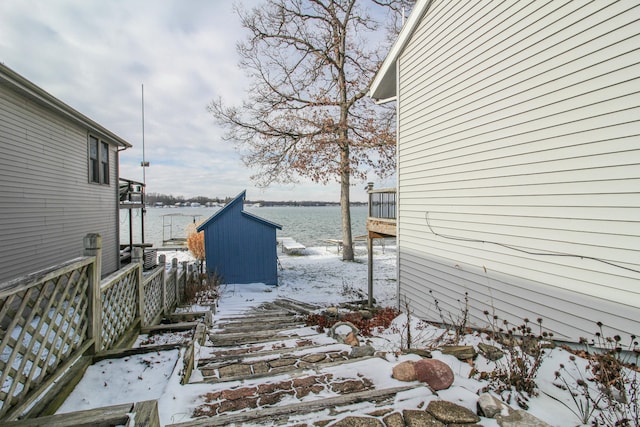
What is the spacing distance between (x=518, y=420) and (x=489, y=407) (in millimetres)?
185

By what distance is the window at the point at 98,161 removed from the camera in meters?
11.0

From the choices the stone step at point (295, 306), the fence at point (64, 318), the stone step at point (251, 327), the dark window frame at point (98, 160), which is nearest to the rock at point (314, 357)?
the stone step at point (251, 327)

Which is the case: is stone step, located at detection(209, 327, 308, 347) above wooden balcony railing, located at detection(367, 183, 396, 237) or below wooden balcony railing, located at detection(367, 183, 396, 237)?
below

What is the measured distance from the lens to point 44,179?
834 centimetres

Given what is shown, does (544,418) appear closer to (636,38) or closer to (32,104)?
(636,38)

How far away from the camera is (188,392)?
2.70 m

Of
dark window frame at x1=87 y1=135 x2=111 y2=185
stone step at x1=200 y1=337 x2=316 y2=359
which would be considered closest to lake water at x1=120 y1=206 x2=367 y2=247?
dark window frame at x1=87 y1=135 x2=111 y2=185

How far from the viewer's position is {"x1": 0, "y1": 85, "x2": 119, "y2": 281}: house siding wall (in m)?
7.09

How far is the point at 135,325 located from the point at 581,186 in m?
6.58

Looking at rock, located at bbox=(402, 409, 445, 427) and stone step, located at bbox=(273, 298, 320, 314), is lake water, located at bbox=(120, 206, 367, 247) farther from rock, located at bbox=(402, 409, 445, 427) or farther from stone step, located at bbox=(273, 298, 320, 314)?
rock, located at bbox=(402, 409, 445, 427)

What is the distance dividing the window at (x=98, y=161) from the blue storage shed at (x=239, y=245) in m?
4.38

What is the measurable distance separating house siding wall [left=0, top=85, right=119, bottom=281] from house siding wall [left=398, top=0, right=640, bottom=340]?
948cm

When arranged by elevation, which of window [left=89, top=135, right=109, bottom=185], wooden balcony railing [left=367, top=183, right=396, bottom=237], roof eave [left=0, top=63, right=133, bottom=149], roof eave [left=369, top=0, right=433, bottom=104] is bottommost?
wooden balcony railing [left=367, top=183, right=396, bottom=237]

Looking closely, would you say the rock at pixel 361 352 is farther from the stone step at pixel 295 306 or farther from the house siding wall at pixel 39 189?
the house siding wall at pixel 39 189
